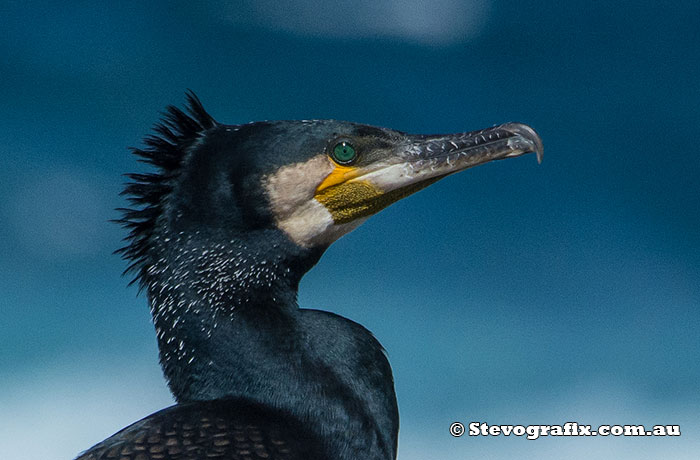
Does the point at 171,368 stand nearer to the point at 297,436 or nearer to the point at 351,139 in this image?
the point at 297,436

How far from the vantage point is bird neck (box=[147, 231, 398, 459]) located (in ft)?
11.9

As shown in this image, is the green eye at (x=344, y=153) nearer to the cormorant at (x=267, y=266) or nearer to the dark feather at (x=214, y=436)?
the cormorant at (x=267, y=266)

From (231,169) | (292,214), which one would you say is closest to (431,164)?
(292,214)

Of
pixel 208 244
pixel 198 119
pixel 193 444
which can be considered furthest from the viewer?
pixel 198 119

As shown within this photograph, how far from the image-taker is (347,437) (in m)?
3.58

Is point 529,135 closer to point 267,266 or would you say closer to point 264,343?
point 267,266

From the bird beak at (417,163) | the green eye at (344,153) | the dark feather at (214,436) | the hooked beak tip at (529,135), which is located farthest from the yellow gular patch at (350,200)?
the dark feather at (214,436)

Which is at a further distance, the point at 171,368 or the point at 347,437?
the point at 171,368

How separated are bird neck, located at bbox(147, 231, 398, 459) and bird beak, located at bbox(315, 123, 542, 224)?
13.9 inches

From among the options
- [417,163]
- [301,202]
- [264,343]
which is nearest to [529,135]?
[417,163]

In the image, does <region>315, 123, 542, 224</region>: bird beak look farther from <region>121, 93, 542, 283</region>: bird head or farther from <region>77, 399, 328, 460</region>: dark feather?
<region>77, 399, 328, 460</region>: dark feather

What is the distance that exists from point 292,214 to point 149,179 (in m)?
0.75

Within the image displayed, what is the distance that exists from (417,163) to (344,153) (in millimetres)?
378

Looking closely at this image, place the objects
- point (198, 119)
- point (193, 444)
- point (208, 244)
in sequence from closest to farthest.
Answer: point (193, 444) → point (208, 244) → point (198, 119)
